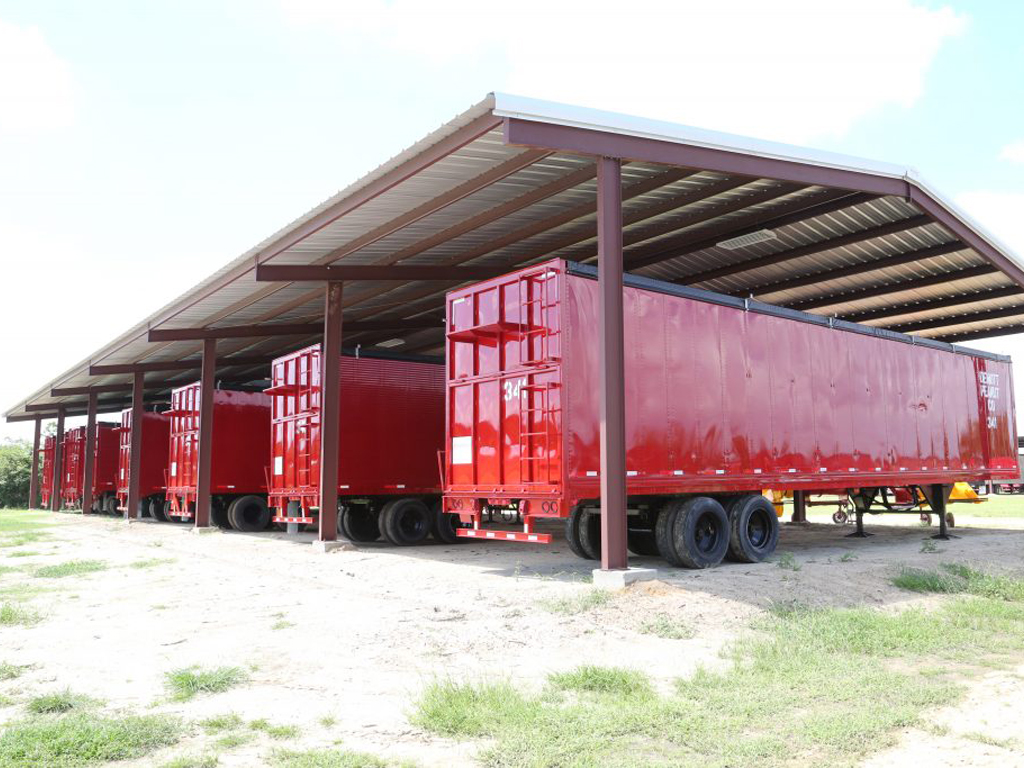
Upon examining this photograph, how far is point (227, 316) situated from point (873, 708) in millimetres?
16682

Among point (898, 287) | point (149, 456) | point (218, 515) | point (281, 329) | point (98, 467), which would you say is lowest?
point (218, 515)

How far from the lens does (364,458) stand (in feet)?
49.9

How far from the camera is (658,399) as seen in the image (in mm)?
10500

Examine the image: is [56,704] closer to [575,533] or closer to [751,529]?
[575,533]

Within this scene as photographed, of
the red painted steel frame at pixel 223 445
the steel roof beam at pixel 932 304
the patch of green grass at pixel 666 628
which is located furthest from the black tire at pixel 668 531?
the red painted steel frame at pixel 223 445

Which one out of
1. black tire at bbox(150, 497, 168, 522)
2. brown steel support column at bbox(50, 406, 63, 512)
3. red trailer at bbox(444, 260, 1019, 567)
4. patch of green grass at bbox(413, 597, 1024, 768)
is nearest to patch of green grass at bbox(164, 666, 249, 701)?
patch of green grass at bbox(413, 597, 1024, 768)

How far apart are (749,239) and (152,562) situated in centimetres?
1125

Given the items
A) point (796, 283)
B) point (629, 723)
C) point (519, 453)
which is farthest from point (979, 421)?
point (629, 723)

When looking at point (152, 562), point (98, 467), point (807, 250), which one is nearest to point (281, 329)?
point (152, 562)

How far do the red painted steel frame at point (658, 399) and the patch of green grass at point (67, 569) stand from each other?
17.4ft

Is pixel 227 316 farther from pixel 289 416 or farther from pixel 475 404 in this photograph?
pixel 475 404

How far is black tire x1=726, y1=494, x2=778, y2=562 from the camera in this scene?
11273 mm

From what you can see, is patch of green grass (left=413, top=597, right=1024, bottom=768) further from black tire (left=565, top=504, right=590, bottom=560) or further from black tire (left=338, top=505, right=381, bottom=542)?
black tire (left=338, top=505, right=381, bottom=542)

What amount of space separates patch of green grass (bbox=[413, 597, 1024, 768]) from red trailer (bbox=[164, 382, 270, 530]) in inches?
660
